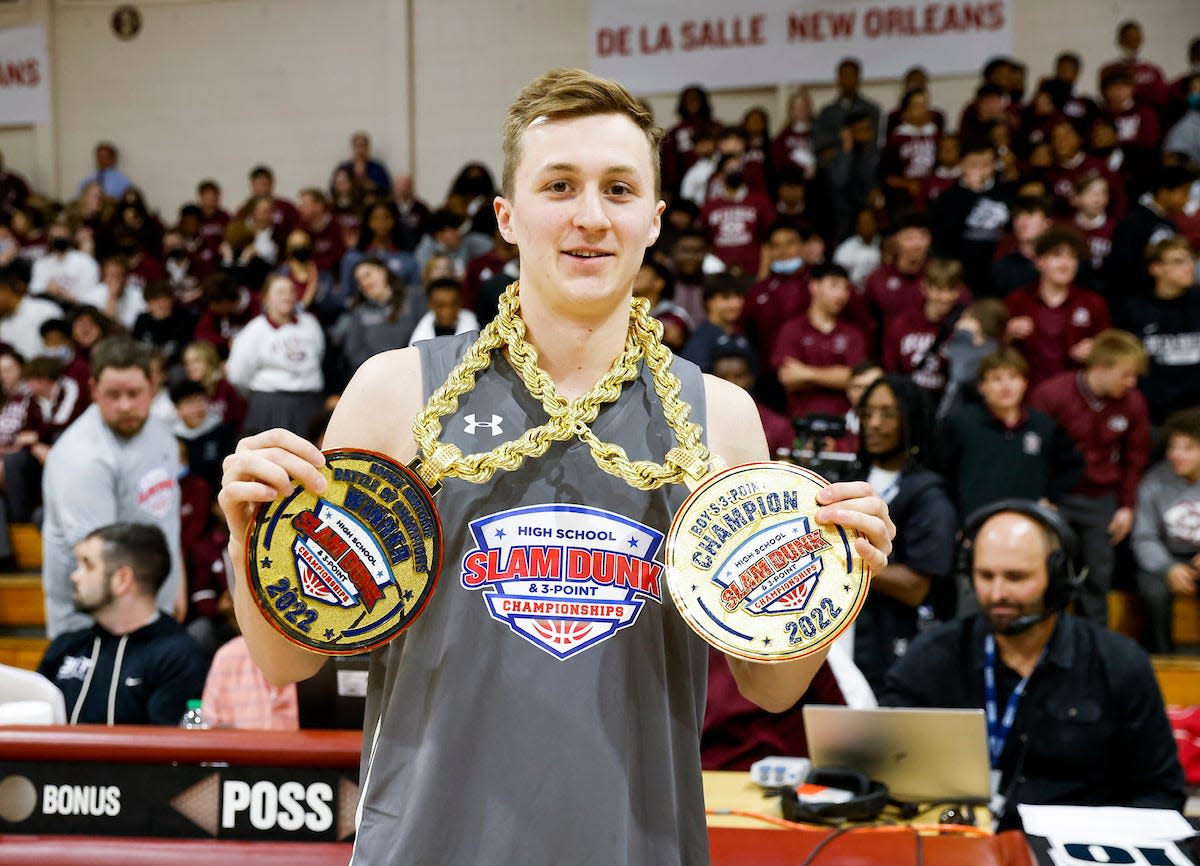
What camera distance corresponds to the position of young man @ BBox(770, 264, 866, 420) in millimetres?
6867

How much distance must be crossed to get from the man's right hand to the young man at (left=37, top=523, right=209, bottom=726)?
10.2 ft

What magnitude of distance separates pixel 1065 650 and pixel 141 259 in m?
9.56

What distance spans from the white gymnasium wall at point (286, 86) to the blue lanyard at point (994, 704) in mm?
8762

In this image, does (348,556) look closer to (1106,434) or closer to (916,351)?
(1106,434)

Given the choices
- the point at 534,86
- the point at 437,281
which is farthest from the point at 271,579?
the point at 437,281

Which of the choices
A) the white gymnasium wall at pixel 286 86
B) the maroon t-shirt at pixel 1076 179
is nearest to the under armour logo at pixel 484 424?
the maroon t-shirt at pixel 1076 179

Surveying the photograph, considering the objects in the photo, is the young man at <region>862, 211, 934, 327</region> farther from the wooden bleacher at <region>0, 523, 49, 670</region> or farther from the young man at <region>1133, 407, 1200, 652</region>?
the wooden bleacher at <region>0, 523, 49, 670</region>

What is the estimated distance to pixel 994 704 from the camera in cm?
356

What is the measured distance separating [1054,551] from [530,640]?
2.47 metres

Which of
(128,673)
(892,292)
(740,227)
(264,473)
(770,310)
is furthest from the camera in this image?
(740,227)

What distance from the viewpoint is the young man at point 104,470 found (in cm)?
527

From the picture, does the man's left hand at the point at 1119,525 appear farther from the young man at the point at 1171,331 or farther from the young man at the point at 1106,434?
the young man at the point at 1171,331

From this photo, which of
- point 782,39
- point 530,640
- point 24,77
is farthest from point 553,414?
point 24,77

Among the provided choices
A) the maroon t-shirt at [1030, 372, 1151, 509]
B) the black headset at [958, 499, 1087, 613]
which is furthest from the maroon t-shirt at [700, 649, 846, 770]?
the maroon t-shirt at [1030, 372, 1151, 509]
